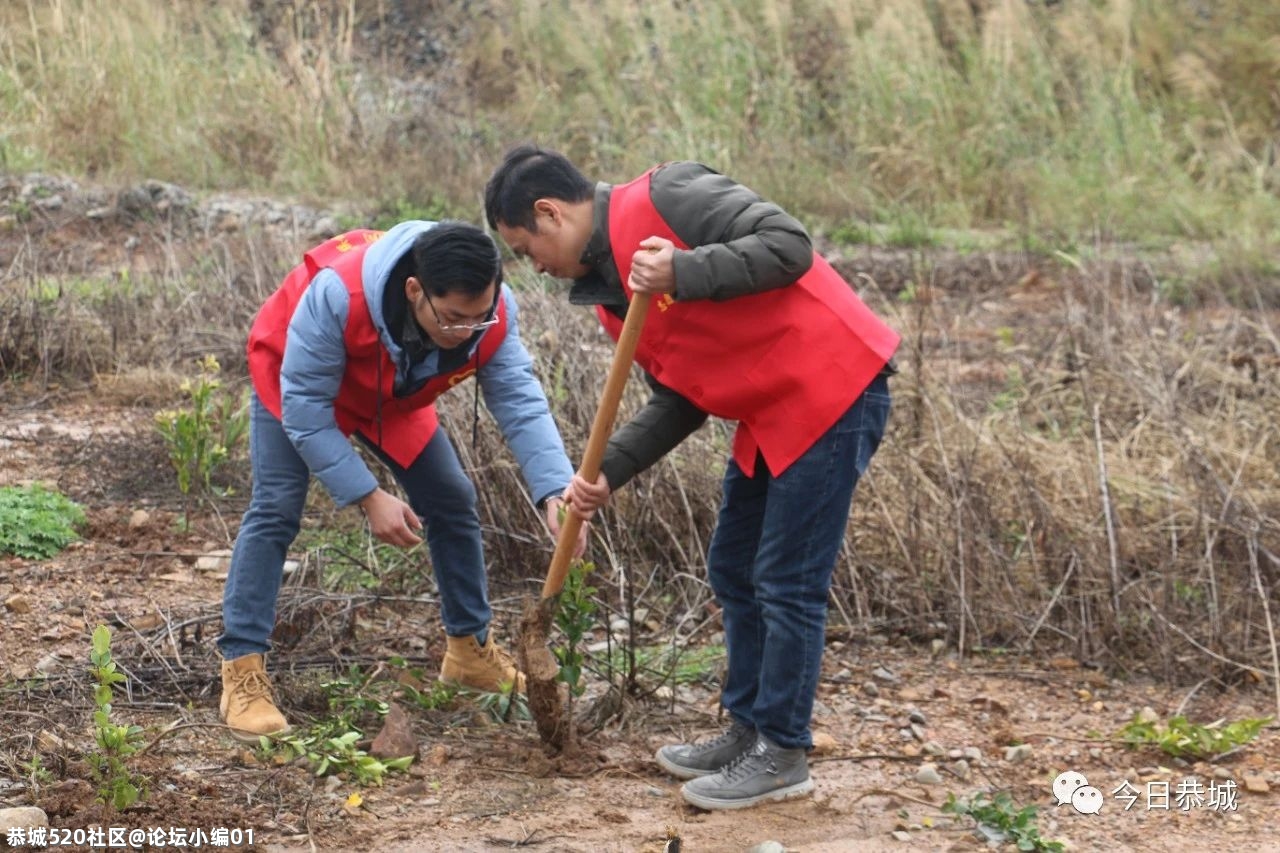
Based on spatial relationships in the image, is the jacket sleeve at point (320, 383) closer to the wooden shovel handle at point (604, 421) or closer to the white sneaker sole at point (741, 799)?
the wooden shovel handle at point (604, 421)

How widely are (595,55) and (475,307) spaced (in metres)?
7.72

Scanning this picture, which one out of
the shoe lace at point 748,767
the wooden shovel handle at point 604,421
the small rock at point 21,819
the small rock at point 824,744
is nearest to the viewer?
the small rock at point 21,819

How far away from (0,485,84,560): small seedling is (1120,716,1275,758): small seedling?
300cm

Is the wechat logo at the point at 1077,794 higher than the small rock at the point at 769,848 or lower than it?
lower

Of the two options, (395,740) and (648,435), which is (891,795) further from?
(395,740)

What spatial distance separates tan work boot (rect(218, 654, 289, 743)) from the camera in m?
3.40

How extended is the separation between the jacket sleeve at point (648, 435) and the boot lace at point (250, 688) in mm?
940

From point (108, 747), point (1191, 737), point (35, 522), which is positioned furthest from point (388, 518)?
point (1191, 737)

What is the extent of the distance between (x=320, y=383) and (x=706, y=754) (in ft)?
3.83

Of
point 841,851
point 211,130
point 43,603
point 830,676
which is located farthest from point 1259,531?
point 211,130

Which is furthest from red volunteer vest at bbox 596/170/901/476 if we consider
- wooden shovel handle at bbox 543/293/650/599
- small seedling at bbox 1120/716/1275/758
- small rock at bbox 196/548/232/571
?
small rock at bbox 196/548/232/571

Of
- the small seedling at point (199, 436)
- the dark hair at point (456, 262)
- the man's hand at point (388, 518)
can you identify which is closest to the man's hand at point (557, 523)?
the man's hand at point (388, 518)

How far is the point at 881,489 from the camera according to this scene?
460 centimetres

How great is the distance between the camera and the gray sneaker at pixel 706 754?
3.43m
